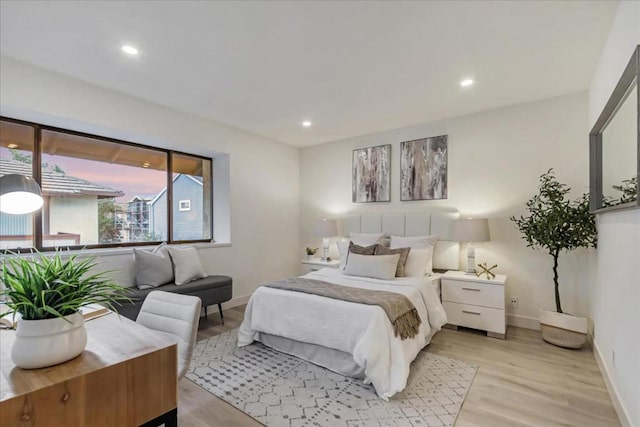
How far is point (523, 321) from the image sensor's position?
11.6 feet

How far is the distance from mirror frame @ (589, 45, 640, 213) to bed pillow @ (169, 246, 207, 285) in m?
3.84

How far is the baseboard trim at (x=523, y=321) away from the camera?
11.4 ft

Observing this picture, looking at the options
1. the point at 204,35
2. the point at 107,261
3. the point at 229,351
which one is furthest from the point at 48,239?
the point at 204,35

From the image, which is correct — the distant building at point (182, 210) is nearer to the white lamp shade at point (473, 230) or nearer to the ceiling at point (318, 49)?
the ceiling at point (318, 49)

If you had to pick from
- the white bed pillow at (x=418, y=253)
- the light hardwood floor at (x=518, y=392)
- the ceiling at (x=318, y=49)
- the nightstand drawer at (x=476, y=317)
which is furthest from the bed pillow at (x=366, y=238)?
the ceiling at (x=318, y=49)

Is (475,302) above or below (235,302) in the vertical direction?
above

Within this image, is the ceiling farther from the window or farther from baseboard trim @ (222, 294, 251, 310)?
baseboard trim @ (222, 294, 251, 310)

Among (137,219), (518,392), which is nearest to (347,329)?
(518,392)

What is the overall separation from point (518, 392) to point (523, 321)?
5.13 ft

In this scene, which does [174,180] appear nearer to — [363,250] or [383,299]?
[363,250]

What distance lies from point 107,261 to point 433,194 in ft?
13.2

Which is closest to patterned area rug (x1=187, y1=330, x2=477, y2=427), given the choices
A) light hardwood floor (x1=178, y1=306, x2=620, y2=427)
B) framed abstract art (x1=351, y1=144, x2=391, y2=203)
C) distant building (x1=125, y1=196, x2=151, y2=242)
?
light hardwood floor (x1=178, y1=306, x2=620, y2=427)

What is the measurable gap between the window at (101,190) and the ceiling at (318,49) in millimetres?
836

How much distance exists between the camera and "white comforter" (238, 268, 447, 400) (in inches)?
87.8
